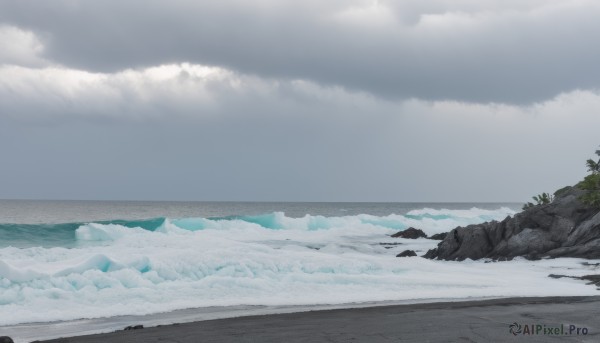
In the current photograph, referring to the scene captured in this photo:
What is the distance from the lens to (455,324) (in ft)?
35.8

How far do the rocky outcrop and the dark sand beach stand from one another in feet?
47.9

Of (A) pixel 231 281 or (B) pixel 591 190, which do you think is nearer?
(A) pixel 231 281

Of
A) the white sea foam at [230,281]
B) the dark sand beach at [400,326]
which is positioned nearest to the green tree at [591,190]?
the white sea foam at [230,281]

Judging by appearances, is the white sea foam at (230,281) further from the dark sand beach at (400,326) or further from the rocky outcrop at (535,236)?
the dark sand beach at (400,326)

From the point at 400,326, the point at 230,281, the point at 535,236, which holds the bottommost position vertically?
the point at 230,281

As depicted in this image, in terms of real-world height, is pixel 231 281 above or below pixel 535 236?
below

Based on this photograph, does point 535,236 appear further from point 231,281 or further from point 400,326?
point 400,326

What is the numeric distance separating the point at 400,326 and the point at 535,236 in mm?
20175

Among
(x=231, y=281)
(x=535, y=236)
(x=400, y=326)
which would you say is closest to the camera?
(x=400, y=326)

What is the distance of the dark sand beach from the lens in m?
9.88

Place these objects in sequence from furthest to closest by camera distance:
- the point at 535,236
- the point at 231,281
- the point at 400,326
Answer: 1. the point at 535,236
2. the point at 231,281
3. the point at 400,326

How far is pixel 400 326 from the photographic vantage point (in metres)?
10.9

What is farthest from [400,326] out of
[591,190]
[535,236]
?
[591,190]

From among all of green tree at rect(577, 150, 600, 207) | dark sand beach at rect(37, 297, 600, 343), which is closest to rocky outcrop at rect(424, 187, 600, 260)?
green tree at rect(577, 150, 600, 207)
